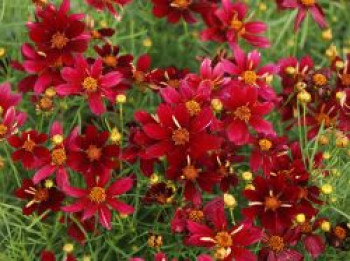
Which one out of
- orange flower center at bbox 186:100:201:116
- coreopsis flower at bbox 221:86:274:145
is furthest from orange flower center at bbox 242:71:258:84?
orange flower center at bbox 186:100:201:116

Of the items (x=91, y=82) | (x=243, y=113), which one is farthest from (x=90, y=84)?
(x=243, y=113)

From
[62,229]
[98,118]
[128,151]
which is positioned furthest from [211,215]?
[98,118]

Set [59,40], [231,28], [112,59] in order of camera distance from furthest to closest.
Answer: [231,28] < [112,59] < [59,40]

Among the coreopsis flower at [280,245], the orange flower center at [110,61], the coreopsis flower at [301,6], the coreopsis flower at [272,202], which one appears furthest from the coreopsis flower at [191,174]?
the coreopsis flower at [301,6]

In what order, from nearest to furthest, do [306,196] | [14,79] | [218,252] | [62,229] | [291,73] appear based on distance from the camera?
[218,252]
[306,196]
[62,229]
[291,73]
[14,79]

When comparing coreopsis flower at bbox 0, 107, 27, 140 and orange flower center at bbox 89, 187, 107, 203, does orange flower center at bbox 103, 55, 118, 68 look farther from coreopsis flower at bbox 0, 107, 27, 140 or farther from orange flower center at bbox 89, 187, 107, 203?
orange flower center at bbox 89, 187, 107, 203

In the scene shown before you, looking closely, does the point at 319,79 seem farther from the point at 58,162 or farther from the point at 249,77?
the point at 58,162

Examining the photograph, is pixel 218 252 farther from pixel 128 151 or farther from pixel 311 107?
pixel 311 107
